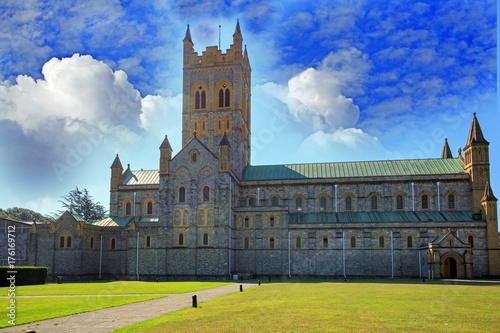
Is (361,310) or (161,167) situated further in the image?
(161,167)

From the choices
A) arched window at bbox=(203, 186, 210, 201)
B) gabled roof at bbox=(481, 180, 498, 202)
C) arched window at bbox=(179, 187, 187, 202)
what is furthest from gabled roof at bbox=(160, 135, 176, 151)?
gabled roof at bbox=(481, 180, 498, 202)

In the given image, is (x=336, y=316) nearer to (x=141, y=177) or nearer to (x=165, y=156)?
(x=165, y=156)

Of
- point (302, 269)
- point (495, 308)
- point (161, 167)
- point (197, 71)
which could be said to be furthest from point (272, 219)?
point (495, 308)

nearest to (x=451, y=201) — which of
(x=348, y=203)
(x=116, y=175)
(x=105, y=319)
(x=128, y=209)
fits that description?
(x=348, y=203)

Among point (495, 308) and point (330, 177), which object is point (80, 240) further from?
point (495, 308)

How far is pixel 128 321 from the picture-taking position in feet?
66.9

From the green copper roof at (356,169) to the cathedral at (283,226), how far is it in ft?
0.99

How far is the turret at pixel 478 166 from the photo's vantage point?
6419 cm

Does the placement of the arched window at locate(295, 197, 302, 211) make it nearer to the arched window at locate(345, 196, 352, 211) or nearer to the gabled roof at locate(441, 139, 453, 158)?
the arched window at locate(345, 196, 352, 211)

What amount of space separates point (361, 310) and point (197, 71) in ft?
200

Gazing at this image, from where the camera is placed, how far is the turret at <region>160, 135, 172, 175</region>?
212 ft

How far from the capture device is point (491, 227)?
6084 cm

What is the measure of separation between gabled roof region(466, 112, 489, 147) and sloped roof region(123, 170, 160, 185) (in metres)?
47.1

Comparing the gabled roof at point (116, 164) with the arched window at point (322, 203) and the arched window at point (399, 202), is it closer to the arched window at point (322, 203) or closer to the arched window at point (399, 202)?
the arched window at point (322, 203)
